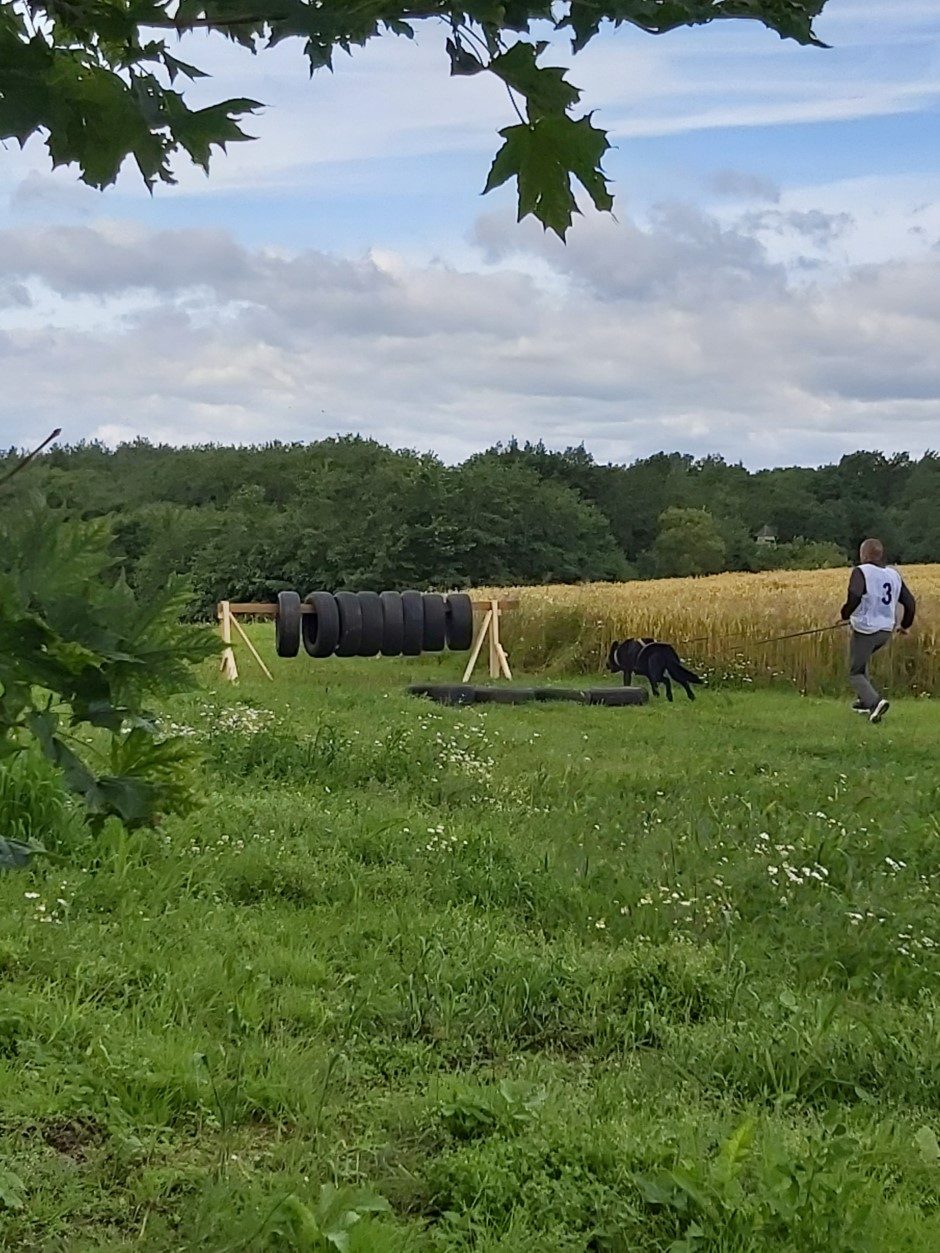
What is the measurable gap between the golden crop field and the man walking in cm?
251

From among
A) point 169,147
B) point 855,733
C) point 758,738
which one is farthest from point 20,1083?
point 855,733

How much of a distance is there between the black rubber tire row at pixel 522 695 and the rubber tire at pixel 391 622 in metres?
1.58

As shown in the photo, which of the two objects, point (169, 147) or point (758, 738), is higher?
point (169, 147)

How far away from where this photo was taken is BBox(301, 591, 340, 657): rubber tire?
1625 cm

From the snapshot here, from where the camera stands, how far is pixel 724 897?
20.3 ft

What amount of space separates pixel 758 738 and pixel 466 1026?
8.17 meters

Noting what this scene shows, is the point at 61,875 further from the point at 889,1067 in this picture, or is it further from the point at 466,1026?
the point at 889,1067

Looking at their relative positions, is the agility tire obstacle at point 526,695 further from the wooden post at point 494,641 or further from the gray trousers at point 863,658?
the wooden post at point 494,641

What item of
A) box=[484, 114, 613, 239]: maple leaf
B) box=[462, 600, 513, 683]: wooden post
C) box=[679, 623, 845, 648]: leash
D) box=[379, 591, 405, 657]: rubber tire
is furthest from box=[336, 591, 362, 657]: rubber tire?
box=[484, 114, 613, 239]: maple leaf

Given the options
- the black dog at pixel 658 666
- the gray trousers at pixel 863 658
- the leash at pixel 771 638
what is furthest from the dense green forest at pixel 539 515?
the gray trousers at pixel 863 658

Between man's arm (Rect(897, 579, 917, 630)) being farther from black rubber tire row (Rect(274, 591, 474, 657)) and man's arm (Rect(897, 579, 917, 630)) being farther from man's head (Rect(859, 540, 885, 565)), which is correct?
black rubber tire row (Rect(274, 591, 474, 657))

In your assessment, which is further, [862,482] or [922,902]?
[862,482]

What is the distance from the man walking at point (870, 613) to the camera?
45.6ft

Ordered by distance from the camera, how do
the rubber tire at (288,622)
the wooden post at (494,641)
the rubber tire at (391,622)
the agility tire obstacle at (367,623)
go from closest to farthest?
the rubber tire at (288,622) < the agility tire obstacle at (367,623) < the rubber tire at (391,622) < the wooden post at (494,641)
